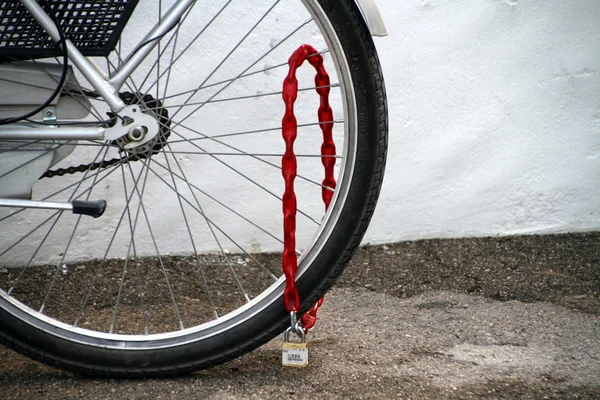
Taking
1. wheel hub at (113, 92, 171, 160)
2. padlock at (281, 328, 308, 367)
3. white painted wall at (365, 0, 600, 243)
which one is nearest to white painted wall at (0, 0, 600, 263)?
white painted wall at (365, 0, 600, 243)

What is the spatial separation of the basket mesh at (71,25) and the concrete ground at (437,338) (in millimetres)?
914

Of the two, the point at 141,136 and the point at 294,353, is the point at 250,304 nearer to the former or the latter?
the point at 294,353

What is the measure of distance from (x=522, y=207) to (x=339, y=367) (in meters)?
1.35

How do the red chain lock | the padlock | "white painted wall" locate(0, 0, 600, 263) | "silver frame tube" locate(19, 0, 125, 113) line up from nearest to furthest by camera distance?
Result: "silver frame tube" locate(19, 0, 125, 113) → the red chain lock → the padlock → "white painted wall" locate(0, 0, 600, 263)

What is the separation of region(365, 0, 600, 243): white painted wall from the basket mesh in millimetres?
1221

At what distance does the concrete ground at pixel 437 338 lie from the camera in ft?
6.57

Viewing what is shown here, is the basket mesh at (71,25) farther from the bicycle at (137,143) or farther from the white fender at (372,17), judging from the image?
the white fender at (372,17)

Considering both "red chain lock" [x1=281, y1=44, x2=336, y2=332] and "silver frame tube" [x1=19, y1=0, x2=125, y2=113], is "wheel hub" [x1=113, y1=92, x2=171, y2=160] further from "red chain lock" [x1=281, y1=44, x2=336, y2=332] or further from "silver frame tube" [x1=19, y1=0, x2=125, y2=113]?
"red chain lock" [x1=281, y1=44, x2=336, y2=332]

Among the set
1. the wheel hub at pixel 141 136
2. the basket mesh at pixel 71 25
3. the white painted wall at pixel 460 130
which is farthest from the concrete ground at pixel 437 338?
the basket mesh at pixel 71 25

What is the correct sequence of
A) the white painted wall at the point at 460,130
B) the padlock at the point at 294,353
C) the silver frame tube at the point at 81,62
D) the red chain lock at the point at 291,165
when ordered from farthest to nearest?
the white painted wall at the point at 460,130 < the padlock at the point at 294,353 < the red chain lock at the point at 291,165 < the silver frame tube at the point at 81,62

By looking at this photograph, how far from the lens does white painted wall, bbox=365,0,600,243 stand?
9.48 ft

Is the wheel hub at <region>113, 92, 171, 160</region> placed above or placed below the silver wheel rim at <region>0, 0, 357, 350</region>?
above

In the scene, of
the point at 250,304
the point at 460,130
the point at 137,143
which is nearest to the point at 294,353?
the point at 250,304

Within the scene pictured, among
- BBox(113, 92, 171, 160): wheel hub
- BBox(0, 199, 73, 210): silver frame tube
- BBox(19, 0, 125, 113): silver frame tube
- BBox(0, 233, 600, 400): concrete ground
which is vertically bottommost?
BBox(0, 233, 600, 400): concrete ground
